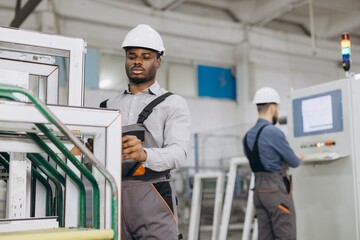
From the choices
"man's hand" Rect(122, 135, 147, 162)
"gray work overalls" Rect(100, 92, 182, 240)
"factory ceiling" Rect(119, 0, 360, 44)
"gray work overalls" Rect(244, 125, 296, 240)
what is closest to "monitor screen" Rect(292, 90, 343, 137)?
"gray work overalls" Rect(244, 125, 296, 240)

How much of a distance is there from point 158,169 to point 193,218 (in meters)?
3.59

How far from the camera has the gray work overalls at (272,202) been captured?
3543 millimetres

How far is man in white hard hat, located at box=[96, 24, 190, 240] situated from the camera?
6.58 feet

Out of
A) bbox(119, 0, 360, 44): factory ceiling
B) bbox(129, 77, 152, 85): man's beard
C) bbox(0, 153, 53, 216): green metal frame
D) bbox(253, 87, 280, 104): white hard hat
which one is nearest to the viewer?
bbox(0, 153, 53, 216): green metal frame

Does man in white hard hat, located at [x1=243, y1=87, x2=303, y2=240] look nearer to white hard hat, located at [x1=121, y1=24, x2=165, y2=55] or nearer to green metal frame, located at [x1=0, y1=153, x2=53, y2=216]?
white hard hat, located at [x1=121, y1=24, x2=165, y2=55]

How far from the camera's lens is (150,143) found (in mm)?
2102

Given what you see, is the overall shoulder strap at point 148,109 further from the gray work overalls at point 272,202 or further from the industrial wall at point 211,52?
the industrial wall at point 211,52

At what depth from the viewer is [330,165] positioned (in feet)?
12.6

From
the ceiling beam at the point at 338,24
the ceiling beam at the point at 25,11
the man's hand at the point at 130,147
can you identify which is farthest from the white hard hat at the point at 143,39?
the ceiling beam at the point at 338,24

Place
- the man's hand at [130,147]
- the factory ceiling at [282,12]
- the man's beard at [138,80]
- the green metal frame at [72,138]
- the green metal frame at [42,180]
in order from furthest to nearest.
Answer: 1. the factory ceiling at [282,12]
2. the man's beard at [138,80]
3. the green metal frame at [42,180]
4. the man's hand at [130,147]
5. the green metal frame at [72,138]

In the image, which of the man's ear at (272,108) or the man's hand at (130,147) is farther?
the man's ear at (272,108)

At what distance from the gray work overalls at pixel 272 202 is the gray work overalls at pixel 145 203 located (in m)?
1.67

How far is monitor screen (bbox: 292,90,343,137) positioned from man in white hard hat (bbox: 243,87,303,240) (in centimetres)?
36

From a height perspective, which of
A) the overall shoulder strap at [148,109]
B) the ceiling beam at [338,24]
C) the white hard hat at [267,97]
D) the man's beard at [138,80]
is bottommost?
the overall shoulder strap at [148,109]
